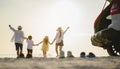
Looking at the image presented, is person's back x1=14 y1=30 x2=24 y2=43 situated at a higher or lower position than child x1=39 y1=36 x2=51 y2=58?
higher

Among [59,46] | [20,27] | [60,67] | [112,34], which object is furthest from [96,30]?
[59,46]

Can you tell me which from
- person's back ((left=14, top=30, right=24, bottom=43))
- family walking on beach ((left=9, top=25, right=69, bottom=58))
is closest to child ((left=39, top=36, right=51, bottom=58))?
family walking on beach ((left=9, top=25, right=69, bottom=58))

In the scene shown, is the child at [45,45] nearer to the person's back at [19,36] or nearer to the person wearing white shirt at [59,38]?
the person wearing white shirt at [59,38]

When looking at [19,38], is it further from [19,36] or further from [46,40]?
[46,40]

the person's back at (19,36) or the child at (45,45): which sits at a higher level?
the person's back at (19,36)

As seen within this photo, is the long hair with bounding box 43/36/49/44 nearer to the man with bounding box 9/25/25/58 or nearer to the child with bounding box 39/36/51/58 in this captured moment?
the child with bounding box 39/36/51/58

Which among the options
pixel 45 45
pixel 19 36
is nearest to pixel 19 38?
pixel 19 36

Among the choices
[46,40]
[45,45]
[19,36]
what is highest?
[19,36]

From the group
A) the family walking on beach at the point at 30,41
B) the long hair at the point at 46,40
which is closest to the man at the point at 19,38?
the family walking on beach at the point at 30,41

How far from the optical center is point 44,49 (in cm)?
1748

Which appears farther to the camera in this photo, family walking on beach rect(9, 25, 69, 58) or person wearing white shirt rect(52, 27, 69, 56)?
person wearing white shirt rect(52, 27, 69, 56)

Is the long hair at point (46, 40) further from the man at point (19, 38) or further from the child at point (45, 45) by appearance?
the man at point (19, 38)

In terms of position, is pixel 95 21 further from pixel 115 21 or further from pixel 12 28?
pixel 12 28

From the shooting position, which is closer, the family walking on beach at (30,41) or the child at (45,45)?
the family walking on beach at (30,41)
